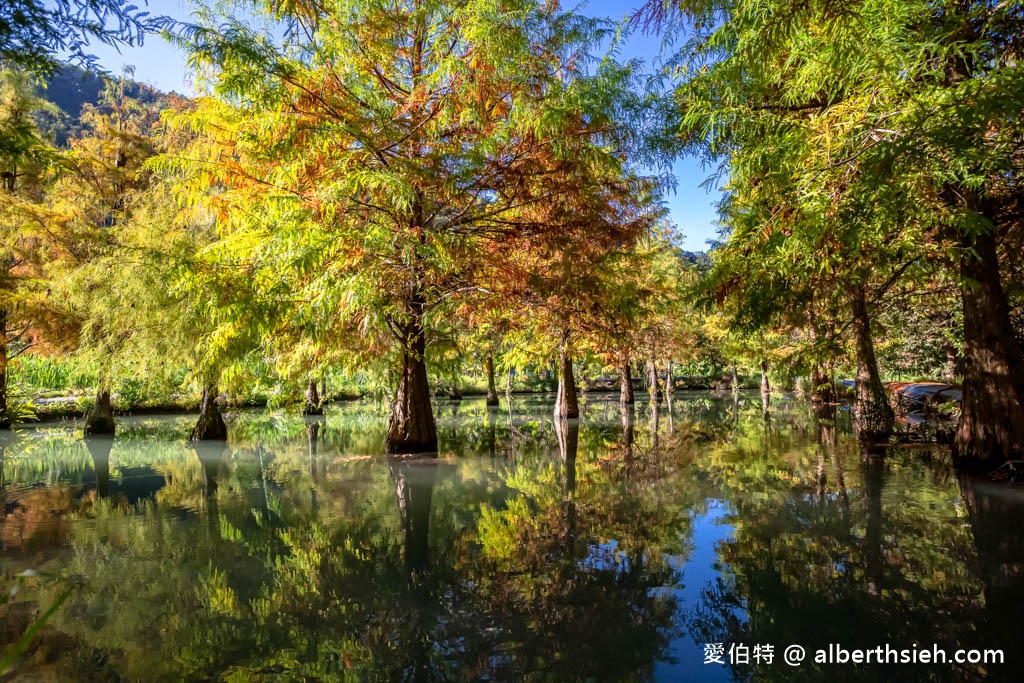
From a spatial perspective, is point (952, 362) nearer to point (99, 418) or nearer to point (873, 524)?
point (873, 524)

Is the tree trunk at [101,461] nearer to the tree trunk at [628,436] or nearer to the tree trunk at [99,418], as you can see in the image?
the tree trunk at [99,418]

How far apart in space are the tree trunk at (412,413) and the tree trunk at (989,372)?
32.6ft

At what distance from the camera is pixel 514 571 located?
15.7 feet

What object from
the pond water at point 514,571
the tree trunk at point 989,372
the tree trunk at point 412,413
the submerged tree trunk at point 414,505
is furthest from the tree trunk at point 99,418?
the tree trunk at point 989,372

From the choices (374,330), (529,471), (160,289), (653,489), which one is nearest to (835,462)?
(653,489)

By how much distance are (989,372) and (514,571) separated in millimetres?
8385

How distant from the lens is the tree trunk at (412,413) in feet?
41.1

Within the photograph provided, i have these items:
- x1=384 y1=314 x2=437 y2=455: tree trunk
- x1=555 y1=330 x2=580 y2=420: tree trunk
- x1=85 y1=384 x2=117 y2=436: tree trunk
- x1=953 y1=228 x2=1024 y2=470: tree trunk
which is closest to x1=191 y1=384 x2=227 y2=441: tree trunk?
x1=85 y1=384 x2=117 y2=436: tree trunk

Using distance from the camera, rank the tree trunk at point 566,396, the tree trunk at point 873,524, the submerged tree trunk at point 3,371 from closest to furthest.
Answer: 1. the tree trunk at point 873,524
2. the submerged tree trunk at point 3,371
3. the tree trunk at point 566,396

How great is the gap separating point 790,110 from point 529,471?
7.38 metres

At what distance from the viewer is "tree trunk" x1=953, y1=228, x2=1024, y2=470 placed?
27.5ft

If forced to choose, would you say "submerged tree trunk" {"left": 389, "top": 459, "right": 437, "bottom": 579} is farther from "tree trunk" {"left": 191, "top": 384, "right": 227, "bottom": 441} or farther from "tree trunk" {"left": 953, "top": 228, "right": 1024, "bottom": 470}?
"tree trunk" {"left": 953, "top": 228, "right": 1024, "bottom": 470}

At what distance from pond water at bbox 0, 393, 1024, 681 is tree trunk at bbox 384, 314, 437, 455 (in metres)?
2.26

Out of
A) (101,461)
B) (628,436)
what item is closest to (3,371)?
(101,461)
